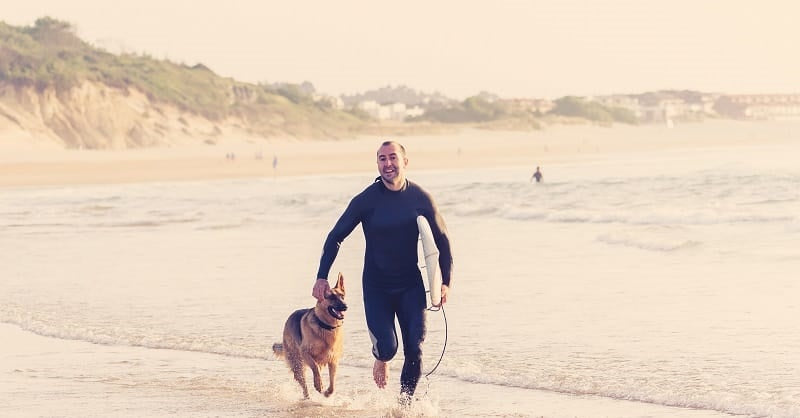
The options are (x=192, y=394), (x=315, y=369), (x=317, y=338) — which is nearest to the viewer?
(x=317, y=338)

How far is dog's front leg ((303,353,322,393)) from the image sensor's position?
8.20 meters

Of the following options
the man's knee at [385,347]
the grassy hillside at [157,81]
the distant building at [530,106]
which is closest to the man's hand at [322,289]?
the man's knee at [385,347]

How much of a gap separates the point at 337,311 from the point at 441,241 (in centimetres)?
76

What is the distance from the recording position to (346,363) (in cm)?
978

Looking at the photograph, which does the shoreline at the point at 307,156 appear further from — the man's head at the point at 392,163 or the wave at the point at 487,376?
the man's head at the point at 392,163

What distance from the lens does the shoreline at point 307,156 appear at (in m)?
49.4

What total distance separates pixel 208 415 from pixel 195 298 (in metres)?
5.29

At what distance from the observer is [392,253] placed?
7.70m

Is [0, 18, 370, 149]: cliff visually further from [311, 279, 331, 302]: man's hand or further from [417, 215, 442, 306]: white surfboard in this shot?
[417, 215, 442, 306]: white surfboard

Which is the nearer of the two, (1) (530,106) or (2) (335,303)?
(2) (335,303)

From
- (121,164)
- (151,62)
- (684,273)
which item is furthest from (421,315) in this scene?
(151,62)

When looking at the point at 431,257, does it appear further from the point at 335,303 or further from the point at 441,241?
the point at 335,303

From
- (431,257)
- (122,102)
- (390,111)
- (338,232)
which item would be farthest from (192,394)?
(390,111)

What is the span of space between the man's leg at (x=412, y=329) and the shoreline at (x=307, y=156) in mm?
36915
